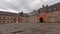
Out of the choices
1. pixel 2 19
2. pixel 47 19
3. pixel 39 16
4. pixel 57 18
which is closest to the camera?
pixel 57 18

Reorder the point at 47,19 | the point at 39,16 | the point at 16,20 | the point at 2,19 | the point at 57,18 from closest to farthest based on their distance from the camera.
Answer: the point at 57,18, the point at 47,19, the point at 39,16, the point at 2,19, the point at 16,20

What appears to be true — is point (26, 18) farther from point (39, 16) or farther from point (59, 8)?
point (59, 8)

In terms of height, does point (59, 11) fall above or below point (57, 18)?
above

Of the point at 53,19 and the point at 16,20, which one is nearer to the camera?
the point at 53,19

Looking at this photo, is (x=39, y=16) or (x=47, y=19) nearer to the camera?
(x=47, y=19)

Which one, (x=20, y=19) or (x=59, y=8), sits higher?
(x=59, y=8)

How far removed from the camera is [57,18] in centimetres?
3031

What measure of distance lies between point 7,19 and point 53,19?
2122cm

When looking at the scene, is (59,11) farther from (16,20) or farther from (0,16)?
(0,16)

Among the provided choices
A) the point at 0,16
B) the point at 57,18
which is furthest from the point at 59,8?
the point at 0,16

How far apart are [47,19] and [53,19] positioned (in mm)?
3155

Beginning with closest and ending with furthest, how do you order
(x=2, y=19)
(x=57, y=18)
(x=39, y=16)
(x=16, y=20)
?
1. (x=57, y=18)
2. (x=39, y=16)
3. (x=2, y=19)
4. (x=16, y=20)

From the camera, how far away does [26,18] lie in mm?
49281

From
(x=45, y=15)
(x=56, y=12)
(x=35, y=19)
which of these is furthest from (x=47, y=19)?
(x=35, y=19)
